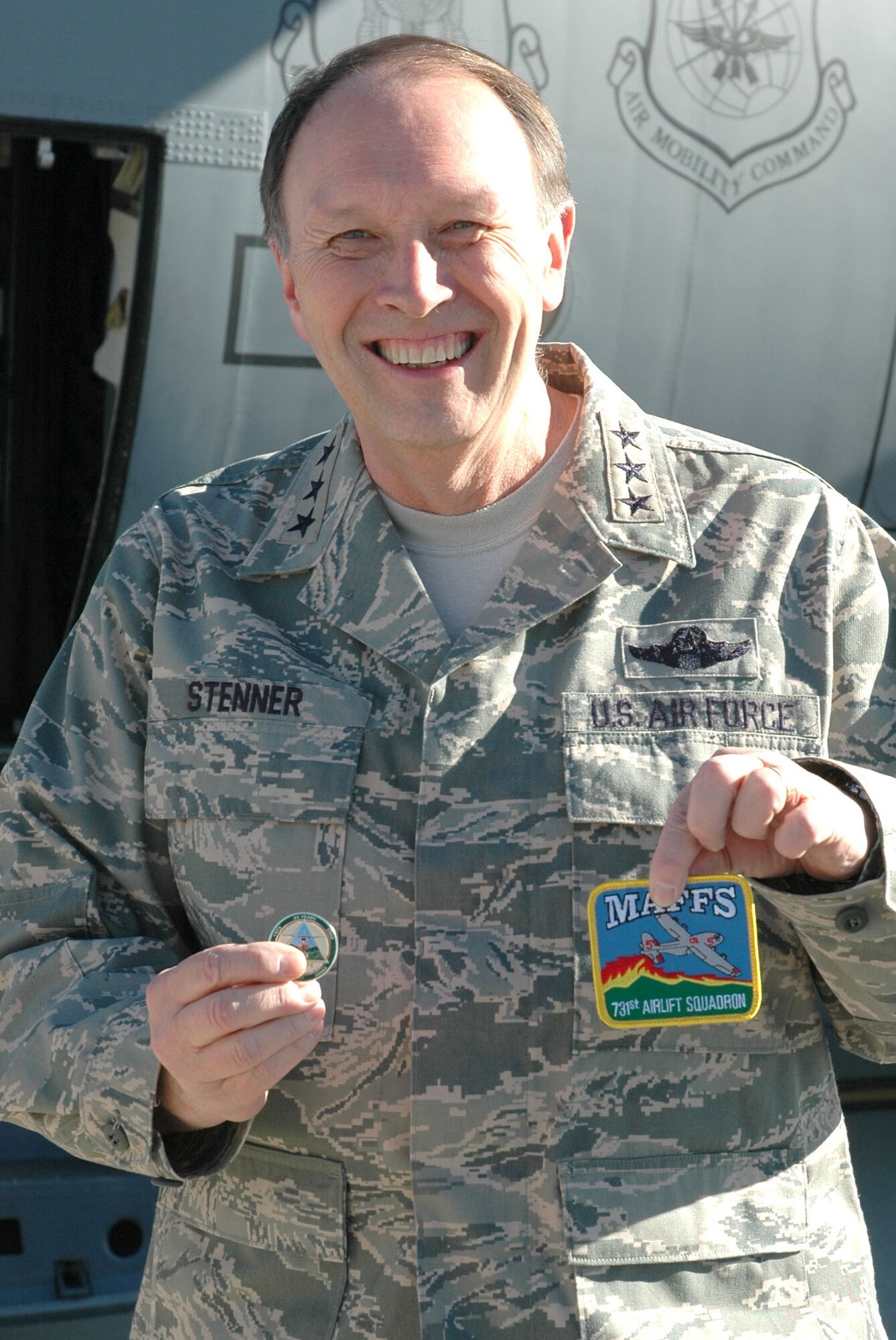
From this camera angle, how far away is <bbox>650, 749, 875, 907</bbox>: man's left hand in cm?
145

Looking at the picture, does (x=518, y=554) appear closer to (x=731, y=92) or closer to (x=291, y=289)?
(x=291, y=289)

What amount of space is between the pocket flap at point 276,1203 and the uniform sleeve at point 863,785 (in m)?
0.62

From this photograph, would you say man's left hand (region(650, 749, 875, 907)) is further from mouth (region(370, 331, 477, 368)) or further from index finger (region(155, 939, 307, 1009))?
mouth (region(370, 331, 477, 368))

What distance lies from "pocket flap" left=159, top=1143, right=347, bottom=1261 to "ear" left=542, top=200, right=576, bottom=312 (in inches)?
44.4

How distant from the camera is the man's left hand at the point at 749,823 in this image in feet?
4.76

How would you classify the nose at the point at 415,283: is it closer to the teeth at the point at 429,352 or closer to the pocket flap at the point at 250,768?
the teeth at the point at 429,352

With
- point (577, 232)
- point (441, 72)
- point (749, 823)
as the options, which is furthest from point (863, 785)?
point (577, 232)

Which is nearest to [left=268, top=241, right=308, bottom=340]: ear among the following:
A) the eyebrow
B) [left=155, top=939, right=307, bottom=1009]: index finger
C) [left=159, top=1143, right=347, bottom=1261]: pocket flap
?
the eyebrow

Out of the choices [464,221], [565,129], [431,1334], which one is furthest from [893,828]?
[565,129]

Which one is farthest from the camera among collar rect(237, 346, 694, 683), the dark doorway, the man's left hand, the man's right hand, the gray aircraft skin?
the dark doorway

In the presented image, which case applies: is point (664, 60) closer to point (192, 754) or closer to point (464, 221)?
point (464, 221)

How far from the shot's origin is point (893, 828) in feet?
5.26

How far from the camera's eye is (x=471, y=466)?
195 cm

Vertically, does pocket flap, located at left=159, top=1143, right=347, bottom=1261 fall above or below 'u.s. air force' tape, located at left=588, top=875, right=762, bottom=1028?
below
